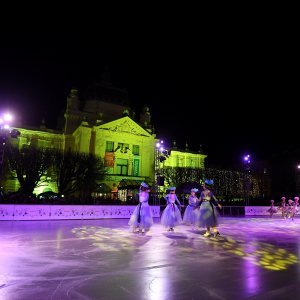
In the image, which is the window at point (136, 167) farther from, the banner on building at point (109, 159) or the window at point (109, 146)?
the banner on building at point (109, 159)

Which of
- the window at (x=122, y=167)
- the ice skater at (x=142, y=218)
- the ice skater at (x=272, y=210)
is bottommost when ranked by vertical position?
the ice skater at (x=142, y=218)

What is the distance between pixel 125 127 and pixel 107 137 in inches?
157

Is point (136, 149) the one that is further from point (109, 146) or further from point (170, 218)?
point (170, 218)

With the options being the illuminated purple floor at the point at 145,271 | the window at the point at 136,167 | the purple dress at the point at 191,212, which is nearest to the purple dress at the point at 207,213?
the illuminated purple floor at the point at 145,271

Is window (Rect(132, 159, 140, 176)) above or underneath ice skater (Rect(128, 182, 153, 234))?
above

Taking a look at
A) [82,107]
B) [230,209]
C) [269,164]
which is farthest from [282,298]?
[269,164]

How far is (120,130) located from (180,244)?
4806 cm

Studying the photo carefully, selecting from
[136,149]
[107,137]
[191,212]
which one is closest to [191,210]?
[191,212]

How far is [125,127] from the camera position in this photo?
190ft

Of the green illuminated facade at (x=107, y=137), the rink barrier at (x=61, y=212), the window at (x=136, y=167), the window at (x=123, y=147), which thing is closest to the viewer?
the rink barrier at (x=61, y=212)

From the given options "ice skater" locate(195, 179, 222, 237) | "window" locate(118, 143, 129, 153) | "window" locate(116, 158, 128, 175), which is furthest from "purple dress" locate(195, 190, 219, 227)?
"window" locate(118, 143, 129, 153)

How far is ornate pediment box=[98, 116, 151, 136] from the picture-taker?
5638 centimetres

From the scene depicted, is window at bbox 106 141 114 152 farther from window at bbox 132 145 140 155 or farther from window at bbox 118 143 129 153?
window at bbox 132 145 140 155

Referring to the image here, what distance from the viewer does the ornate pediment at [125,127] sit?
185ft
